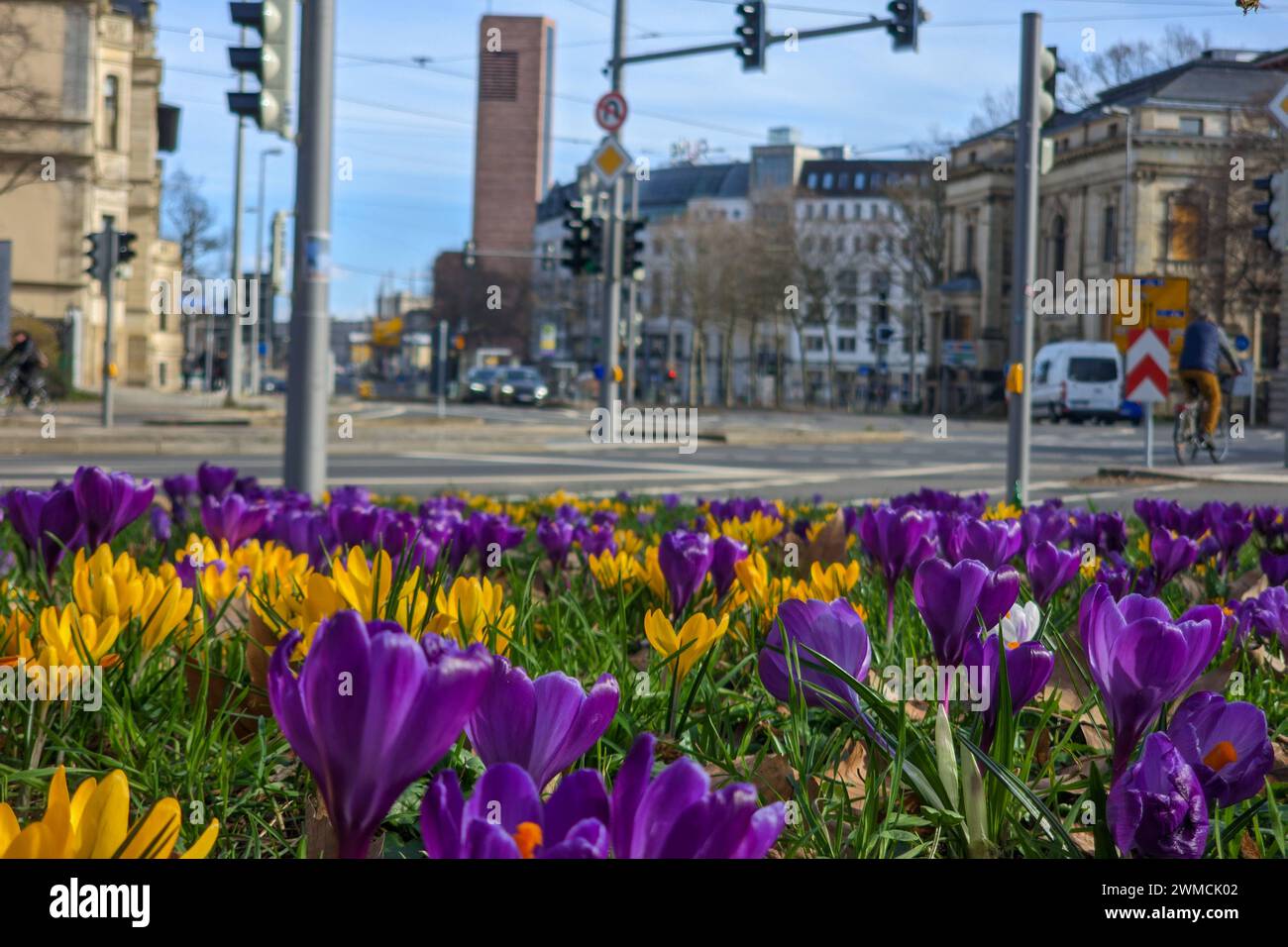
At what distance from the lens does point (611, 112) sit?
23594 mm

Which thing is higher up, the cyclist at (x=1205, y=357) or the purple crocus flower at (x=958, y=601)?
the cyclist at (x=1205, y=357)

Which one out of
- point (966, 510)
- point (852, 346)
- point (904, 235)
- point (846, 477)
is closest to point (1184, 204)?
point (904, 235)

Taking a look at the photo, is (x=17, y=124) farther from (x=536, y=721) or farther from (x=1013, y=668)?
(x=536, y=721)

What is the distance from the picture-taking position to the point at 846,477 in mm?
18797

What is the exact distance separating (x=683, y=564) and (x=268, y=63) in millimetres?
7248

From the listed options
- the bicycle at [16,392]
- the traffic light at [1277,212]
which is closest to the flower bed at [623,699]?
the traffic light at [1277,212]

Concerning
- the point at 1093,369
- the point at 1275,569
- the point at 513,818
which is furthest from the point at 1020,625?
the point at 1093,369

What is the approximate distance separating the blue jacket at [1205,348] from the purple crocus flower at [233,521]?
16.4 metres

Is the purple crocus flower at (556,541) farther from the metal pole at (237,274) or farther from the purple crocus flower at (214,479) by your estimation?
the metal pole at (237,274)

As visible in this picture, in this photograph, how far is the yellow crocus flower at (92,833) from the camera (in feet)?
2.69

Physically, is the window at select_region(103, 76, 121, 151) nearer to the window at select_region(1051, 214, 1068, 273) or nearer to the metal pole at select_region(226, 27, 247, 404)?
the metal pole at select_region(226, 27, 247, 404)

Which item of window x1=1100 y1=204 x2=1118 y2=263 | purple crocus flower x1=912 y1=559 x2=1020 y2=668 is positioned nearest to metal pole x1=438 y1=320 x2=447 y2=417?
purple crocus flower x1=912 y1=559 x2=1020 y2=668

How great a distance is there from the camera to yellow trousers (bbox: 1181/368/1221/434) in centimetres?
1808
